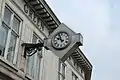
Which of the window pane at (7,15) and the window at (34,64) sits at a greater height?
the window pane at (7,15)

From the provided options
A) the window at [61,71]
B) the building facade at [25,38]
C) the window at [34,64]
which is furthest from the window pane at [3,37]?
the window at [61,71]

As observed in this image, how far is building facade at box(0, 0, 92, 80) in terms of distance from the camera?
1160cm

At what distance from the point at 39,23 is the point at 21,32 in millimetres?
2171

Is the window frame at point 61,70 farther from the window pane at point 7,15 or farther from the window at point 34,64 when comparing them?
the window pane at point 7,15

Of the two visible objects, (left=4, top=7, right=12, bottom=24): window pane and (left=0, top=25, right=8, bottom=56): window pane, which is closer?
(left=0, top=25, right=8, bottom=56): window pane

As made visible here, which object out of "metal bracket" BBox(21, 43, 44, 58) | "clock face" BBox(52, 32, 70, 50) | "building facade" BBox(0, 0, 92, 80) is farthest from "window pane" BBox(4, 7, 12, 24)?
"clock face" BBox(52, 32, 70, 50)

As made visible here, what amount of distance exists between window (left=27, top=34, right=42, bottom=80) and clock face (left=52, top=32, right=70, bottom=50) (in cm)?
230

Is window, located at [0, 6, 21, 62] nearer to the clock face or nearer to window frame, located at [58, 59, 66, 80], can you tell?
the clock face

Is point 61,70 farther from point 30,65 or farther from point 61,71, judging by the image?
point 30,65

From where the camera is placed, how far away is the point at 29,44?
42.0ft

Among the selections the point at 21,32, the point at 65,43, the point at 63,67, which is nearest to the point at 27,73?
the point at 21,32

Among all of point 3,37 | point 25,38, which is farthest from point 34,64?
point 3,37

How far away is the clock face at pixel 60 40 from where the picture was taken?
11.3 m

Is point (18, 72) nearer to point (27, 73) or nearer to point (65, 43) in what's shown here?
point (27, 73)
